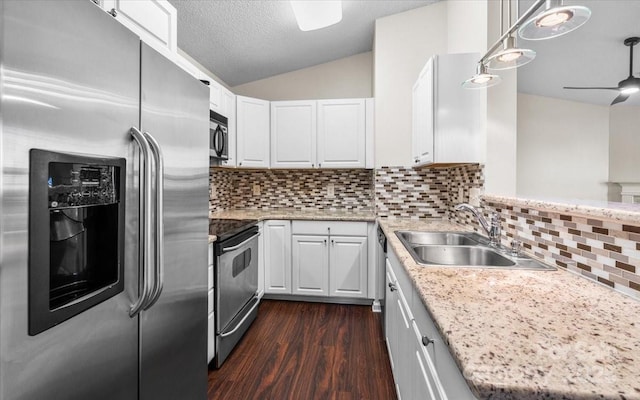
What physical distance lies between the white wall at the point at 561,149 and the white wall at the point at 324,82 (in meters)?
2.00

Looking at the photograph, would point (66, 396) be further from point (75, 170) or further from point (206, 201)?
point (206, 201)

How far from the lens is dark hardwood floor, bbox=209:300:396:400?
184 cm

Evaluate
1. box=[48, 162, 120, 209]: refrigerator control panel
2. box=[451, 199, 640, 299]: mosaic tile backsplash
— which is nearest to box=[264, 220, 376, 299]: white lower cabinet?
box=[451, 199, 640, 299]: mosaic tile backsplash

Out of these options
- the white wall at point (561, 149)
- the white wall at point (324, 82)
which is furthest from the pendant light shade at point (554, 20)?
the white wall at point (324, 82)

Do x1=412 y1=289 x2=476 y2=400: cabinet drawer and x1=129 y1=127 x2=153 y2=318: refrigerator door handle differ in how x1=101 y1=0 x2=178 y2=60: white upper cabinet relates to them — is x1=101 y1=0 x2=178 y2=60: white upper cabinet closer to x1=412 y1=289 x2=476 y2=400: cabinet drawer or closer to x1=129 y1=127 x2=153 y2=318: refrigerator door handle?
x1=129 y1=127 x2=153 y2=318: refrigerator door handle

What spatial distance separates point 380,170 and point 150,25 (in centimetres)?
230

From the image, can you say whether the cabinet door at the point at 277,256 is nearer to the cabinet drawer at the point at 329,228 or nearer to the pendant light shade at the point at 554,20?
the cabinet drawer at the point at 329,228

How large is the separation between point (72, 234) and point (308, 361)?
1.79m

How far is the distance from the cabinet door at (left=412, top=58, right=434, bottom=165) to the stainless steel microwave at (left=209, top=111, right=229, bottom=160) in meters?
1.59

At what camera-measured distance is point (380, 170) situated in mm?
3207

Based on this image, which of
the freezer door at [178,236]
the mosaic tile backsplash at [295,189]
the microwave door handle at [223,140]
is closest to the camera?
the freezer door at [178,236]

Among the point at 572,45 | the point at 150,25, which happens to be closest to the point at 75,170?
the point at 150,25

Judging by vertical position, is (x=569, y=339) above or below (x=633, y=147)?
below

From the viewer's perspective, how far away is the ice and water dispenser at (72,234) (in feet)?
2.01
